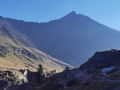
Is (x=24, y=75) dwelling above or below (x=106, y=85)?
above

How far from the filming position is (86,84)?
1518 inches

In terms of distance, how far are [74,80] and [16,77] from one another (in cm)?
13746

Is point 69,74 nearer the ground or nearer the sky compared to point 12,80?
nearer the sky

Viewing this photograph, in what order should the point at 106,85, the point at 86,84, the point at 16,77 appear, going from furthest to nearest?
1. the point at 16,77
2. the point at 86,84
3. the point at 106,85

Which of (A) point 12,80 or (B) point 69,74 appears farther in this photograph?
(A) point 12,80

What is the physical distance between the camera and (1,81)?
527 feet

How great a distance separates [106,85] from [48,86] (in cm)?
2767

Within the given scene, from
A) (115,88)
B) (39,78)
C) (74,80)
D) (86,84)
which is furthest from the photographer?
(39,78)

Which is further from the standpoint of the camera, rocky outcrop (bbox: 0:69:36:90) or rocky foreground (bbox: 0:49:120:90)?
rocky outcrop (bbox: 0:69:36:90)

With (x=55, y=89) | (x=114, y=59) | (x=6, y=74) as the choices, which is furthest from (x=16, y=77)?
(x=55, y=89)

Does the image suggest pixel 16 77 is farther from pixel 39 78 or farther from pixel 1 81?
pixel 39 78

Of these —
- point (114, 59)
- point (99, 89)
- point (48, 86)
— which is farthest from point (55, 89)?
point (114, 59)

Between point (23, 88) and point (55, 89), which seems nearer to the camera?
point (55, 89)

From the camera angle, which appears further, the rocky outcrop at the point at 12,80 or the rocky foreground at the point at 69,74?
the rocky outcrop at the point at 12,80
